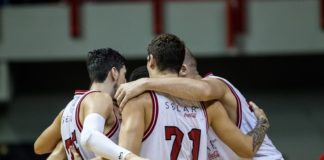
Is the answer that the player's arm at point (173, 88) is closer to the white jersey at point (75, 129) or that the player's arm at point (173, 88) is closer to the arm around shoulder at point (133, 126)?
the arm around shoulder at point (133, 126)

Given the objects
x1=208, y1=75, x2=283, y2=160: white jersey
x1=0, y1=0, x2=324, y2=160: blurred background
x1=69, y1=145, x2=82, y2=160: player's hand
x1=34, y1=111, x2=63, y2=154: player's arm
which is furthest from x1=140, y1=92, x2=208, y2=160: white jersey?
x1=0, y1=0, x2=324, y2=160: blurred background

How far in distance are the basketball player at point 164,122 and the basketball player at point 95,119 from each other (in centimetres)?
11

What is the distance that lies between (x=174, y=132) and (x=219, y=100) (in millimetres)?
409

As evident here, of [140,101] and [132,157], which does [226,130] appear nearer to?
[140,101]

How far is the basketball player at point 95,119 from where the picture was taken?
3262 millimetres

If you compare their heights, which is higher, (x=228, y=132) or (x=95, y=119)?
(x=95, y=119)

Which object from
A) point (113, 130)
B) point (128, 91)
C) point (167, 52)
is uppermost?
point (167, 52)

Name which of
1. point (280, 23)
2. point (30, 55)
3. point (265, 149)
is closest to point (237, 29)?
point (280, 23)

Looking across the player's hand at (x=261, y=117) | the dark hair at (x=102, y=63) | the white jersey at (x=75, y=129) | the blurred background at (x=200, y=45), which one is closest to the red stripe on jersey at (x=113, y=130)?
the white jersey at (x=75, y=129)

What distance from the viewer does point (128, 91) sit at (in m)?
3.40

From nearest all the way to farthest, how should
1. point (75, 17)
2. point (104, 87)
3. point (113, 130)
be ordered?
point (113, 130) → point (104, 87) → point (75, 17)

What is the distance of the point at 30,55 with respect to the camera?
8297mm

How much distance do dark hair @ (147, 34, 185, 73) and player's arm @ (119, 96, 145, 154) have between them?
24 centimetres

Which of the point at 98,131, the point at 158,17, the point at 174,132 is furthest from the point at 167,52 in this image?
the point at 158,17
